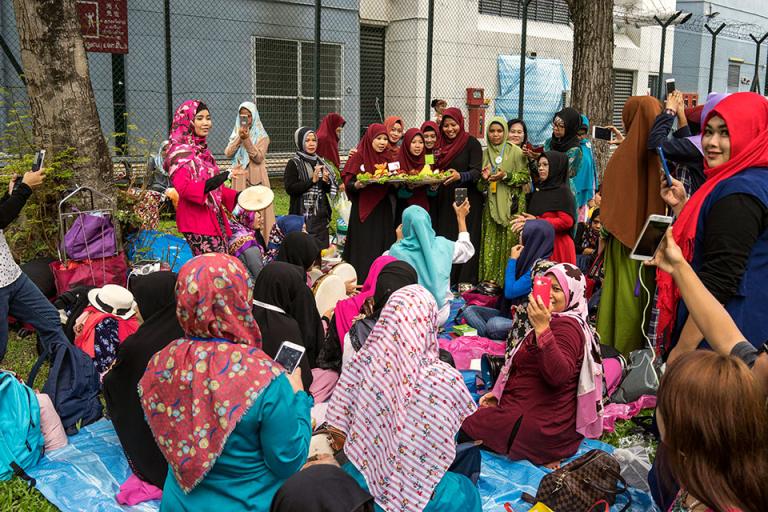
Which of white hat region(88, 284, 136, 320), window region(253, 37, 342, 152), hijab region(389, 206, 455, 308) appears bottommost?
white hat region(88, 284, 136, 320)

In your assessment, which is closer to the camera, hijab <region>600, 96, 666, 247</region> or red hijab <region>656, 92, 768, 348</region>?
red hijab <region>656, 92, 768, 348</region>

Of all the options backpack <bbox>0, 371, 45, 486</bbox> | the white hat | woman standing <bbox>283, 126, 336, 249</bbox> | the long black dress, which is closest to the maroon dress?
the white hat

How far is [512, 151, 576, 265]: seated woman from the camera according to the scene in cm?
602

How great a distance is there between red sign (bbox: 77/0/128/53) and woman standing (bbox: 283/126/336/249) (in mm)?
3913

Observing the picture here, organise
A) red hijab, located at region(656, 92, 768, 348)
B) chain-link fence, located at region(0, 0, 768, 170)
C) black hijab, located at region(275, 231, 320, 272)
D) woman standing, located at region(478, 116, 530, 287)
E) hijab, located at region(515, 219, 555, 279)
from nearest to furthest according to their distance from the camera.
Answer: red hijab, located at region(656, 92, 768, 348) < black hijab, located at region(275, 231, 320, 272) < hijab, located at region(515, 219, 555, 279) < woman standing, located at region(478, 116, 530, 287) < chain-link fence, located at region(0, 0, 768, 170)

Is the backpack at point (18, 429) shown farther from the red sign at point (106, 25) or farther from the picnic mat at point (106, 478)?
the red sign at point (106, 25)

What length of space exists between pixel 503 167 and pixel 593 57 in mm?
3941

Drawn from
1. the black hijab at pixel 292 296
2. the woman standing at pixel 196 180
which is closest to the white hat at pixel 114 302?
the black hijab at pixel 292 296

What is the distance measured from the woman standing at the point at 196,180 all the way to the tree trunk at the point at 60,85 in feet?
2.55

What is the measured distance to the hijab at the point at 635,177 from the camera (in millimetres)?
4605

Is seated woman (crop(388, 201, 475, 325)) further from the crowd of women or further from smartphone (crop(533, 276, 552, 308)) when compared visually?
smartphone (crop(533, 276, 552, 308))

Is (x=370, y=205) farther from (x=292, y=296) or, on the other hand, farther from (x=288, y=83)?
(x=288, y=83)

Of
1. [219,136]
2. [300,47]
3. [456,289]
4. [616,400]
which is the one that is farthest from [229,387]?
[300,47]

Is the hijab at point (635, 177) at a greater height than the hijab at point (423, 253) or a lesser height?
greater
